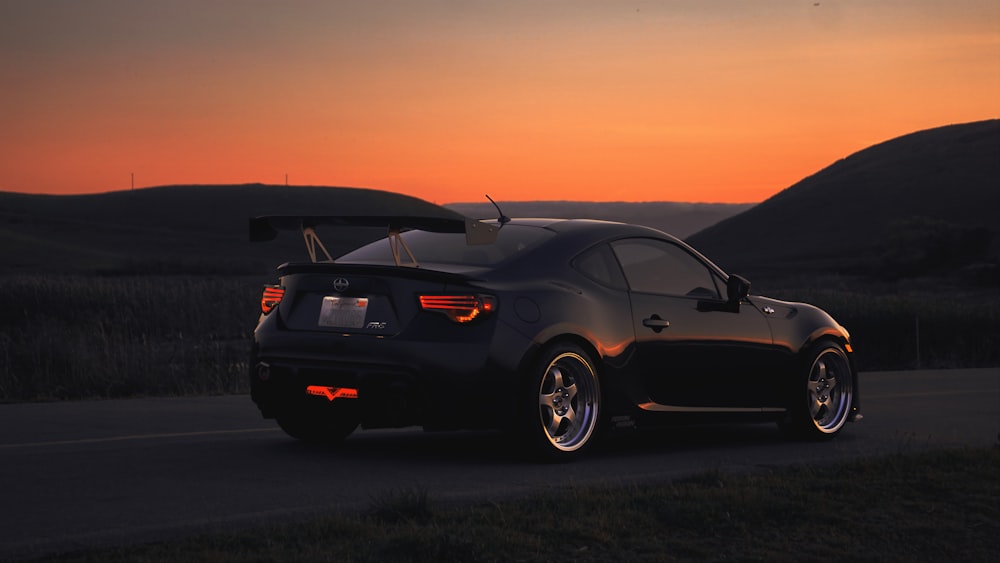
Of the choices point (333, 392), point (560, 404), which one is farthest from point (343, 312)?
point (560, 404)

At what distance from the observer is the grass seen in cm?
639

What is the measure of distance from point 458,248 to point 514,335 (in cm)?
98

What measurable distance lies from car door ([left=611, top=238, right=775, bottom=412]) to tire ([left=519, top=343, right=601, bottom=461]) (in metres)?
0.56

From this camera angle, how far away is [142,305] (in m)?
28.7

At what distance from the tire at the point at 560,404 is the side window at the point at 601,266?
596 mm

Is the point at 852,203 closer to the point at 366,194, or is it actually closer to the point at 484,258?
the point at 366,194

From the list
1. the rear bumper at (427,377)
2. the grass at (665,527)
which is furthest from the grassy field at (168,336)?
the grass at (665,527)

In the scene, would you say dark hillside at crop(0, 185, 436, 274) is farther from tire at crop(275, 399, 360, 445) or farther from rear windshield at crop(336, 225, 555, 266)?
rear windshield at crop(336, 225, 555, 266)

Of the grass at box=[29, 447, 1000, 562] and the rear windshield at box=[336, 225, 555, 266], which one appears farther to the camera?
the rear windshield at box=[336, 225, 555, 266]

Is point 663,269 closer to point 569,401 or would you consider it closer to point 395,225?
point 569,401

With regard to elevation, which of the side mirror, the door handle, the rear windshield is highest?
the rear windshield

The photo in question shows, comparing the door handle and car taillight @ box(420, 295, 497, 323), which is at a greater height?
car taillight @ box(420, 295, 497, 323)

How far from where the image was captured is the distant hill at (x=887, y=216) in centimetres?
12619

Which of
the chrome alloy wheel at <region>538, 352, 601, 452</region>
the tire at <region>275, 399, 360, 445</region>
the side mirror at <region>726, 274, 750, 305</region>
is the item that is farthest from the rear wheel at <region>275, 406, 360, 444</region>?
the side mirror at <region>726, 274, 750, 305</region>
